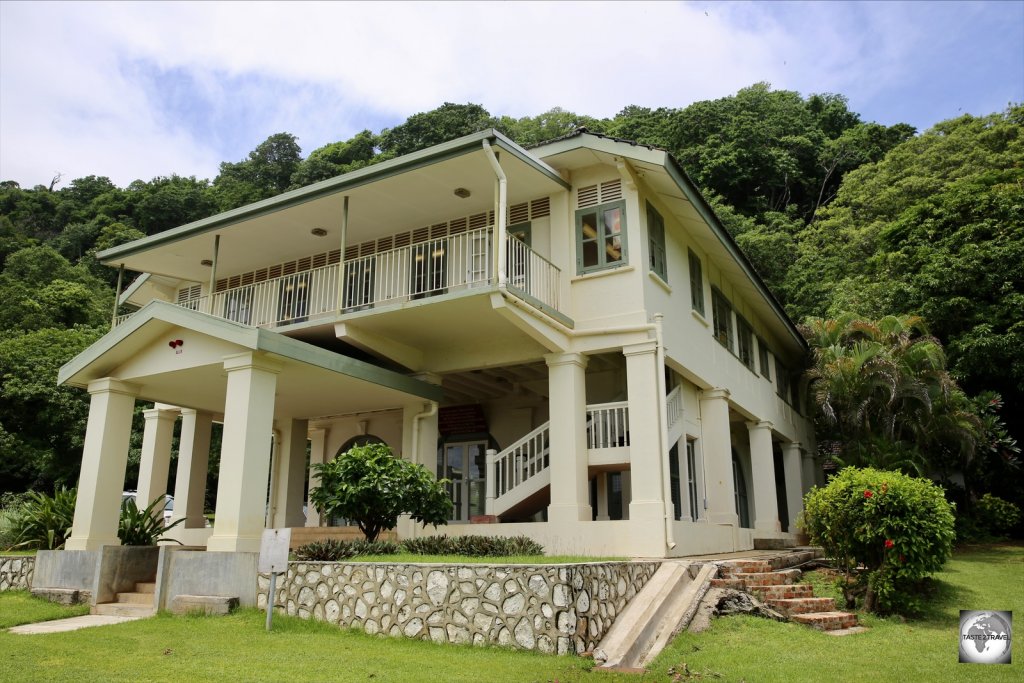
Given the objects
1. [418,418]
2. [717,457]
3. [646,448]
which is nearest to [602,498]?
[717,457]

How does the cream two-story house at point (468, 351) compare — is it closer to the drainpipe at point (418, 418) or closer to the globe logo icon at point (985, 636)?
the drainpipe at point (418, 418)

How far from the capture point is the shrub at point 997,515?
20.6 metres

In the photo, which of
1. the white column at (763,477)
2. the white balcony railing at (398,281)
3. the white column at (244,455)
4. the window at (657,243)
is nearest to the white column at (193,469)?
the white balcony railing at (398,281)

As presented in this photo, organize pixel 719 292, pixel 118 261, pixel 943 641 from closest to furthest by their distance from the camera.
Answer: pixel 943 641 < pixel 118 261 < pixel 719 292

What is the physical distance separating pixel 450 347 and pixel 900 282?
16100 mm

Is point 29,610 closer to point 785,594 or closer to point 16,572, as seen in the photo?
point 16,572

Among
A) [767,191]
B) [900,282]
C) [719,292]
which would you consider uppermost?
[767,191]

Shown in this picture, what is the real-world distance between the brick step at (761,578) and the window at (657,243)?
5.34m

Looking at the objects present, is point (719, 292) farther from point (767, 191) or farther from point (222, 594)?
point (767, 191)

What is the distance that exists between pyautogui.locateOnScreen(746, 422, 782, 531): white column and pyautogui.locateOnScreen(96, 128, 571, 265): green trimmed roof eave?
10.0 metres

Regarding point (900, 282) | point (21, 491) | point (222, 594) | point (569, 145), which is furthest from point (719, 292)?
point (21, 491)

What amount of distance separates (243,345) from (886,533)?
8892mm

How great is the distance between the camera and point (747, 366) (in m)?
19.8

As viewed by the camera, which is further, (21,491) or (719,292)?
(21,491)
